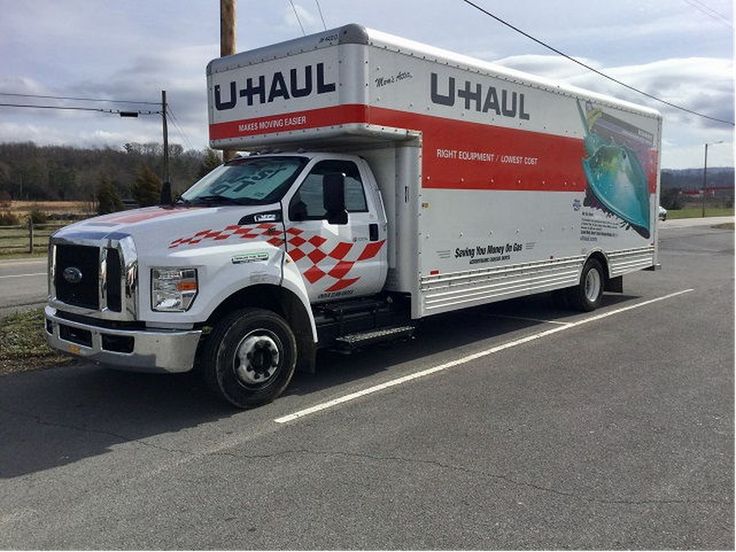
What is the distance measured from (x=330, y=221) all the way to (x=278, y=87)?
1.66 meters

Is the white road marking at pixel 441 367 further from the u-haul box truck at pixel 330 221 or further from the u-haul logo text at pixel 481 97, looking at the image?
the u-haul logo text at pixel 481 97

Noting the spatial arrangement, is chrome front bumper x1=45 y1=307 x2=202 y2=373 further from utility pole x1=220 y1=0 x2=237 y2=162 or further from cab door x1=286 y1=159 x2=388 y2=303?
utility pole x1=220 y1=0 x2=237 y2=162

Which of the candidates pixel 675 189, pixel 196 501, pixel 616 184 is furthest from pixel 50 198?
pixel 675 189

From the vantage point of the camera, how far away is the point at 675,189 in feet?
290

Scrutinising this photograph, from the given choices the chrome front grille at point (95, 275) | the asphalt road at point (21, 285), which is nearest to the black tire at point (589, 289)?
the chrome front grille at point (95, 275)

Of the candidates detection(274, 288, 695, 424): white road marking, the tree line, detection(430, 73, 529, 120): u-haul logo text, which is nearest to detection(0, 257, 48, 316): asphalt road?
detection(274, 288, 695, 424): white road marking

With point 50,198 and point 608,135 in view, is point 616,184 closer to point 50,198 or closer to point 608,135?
point 608,135

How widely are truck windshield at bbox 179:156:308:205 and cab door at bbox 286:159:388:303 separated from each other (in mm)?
167

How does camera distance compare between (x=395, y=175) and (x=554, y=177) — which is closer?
(x=395, y=175)

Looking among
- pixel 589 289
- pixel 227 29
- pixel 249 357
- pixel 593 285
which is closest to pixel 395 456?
pixel 249 357

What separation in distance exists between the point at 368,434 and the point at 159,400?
6.96 ft

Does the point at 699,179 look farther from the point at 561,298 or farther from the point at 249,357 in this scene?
the point at 249,357

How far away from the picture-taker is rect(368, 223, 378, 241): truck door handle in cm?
700

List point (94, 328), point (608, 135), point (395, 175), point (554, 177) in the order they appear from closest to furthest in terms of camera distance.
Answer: point (94, 328) < point (395, 175) < point (554, 177) < point (608, 135)
